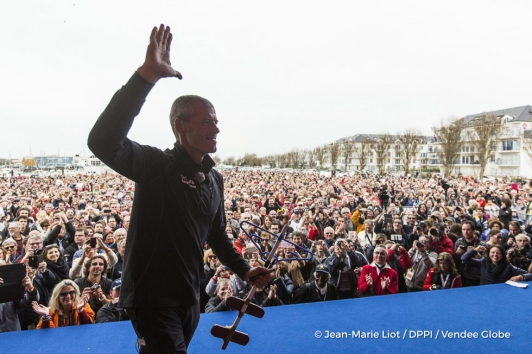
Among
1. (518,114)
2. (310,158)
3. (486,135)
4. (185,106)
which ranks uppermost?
(518,114)

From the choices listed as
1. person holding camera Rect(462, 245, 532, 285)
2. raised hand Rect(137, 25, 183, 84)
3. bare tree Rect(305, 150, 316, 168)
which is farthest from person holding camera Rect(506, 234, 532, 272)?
bare tree Rect(305, 150, 316, 168)

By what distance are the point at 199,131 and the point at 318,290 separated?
3657 mm

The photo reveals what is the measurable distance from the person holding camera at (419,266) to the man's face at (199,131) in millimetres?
4737

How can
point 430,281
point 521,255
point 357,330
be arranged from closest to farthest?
point 357,330 < point 430,281 < point 521,255

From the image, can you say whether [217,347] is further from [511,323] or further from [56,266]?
[56,266]

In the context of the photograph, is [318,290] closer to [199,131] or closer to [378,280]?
[378,280]

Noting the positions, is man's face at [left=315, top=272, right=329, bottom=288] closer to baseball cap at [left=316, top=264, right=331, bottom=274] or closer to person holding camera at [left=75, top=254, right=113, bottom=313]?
baseball cap at [left=316, top=264, right=331, bottom=274]

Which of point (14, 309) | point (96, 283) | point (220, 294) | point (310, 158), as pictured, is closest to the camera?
point (14, 309)

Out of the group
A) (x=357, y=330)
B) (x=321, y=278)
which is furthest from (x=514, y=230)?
(x=357, y=330)

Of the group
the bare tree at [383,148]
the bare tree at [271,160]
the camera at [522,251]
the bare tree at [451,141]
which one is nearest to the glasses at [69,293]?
the camera at [522,251]

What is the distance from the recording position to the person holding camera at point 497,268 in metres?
5.04

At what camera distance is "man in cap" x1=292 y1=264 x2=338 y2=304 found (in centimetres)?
473

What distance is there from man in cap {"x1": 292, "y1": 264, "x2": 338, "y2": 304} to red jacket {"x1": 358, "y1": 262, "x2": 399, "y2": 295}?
0.37 meters

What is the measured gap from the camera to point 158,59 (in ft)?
4.46
